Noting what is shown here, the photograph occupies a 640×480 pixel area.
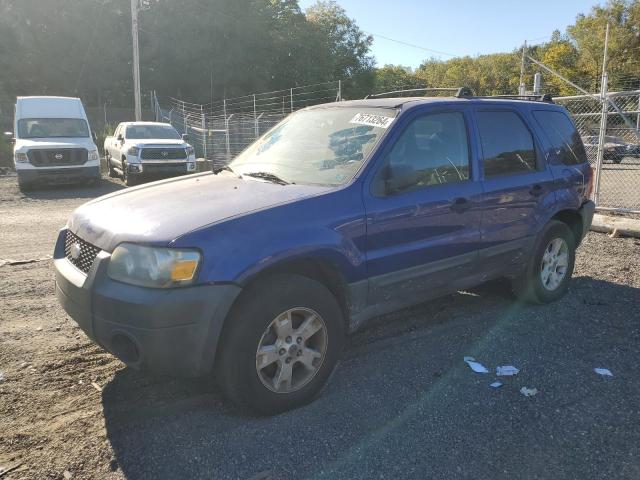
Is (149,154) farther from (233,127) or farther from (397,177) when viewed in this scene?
(397,177)

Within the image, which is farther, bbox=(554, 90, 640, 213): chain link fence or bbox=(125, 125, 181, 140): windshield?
bbox=(125, 125, 181, 140): windshield

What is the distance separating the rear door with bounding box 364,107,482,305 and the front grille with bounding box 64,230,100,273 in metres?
1.70

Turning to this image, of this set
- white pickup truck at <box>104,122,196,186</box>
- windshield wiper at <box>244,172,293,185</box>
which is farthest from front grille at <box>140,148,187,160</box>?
windshield wiper at <box>244,172,293,185</box>

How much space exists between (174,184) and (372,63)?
62782mm

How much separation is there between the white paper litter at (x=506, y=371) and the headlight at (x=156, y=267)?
7.49 feet

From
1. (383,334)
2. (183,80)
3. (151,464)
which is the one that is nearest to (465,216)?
(383,334)

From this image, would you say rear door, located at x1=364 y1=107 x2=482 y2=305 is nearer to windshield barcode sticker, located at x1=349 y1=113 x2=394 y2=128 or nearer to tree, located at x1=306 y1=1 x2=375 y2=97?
windshield barcode sticker, located at x1=349 y1=113 x2=394 y2=128

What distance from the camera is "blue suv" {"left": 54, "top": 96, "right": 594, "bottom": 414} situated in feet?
9.59

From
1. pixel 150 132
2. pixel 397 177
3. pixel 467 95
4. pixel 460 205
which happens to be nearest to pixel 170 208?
pixel 397 177

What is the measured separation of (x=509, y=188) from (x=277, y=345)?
8.20 feet

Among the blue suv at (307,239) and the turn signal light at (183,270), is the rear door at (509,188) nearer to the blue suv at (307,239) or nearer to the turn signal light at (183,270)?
the blue suv at (307,239)

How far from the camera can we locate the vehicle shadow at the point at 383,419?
9.24ft

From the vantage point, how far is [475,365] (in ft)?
13.1

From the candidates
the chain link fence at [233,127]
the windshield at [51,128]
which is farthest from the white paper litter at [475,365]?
the windshield at [51,128]
